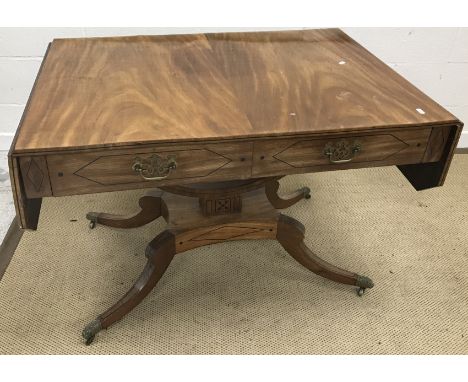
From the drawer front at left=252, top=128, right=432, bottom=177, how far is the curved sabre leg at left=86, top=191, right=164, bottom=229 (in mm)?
496

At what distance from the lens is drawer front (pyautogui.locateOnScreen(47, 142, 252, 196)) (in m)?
0.84

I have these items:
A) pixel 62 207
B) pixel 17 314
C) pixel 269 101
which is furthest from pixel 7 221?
pixel 269 101

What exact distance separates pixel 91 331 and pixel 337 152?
76 cm

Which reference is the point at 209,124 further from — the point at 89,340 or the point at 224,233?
the point at 89,340

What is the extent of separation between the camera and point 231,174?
0.93 meters

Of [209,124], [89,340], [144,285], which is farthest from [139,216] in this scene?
[209,124]

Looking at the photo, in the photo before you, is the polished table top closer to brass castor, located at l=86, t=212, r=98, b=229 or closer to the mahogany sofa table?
the mahogany sofa table

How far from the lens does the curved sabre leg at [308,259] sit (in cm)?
126

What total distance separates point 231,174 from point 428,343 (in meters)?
0.74

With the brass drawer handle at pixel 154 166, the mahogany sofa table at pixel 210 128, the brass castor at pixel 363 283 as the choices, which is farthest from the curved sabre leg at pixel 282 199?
the brass drawer handle at pixel 154 166

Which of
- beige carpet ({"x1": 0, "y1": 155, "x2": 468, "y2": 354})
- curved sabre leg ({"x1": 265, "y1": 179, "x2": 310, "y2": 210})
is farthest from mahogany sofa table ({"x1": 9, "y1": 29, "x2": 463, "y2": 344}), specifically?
curved sabre leg ({"x1": 265, "y1": 179, "x2": 310, "y2": 210})

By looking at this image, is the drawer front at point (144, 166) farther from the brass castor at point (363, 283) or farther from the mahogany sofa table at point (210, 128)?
the brass castor at point (363, 283)
